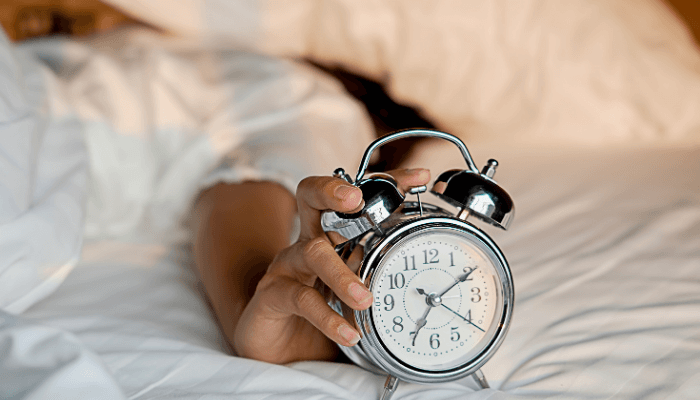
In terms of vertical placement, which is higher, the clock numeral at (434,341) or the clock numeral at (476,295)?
the clock numeral at (476,295)

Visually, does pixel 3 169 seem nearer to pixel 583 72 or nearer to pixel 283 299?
pixel 283 299

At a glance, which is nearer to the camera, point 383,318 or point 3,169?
point 383,318

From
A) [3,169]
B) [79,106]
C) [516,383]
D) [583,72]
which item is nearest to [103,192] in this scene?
[79,106]

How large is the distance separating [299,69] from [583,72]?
68 cm

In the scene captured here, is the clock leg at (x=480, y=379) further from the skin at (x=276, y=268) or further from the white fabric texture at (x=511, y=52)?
the white fabric texture at (x=511, y=52)

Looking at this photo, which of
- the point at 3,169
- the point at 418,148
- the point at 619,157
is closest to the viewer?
the point at 3,169

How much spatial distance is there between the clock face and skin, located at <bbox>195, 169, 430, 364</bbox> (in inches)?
2.1

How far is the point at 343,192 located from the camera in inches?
23.8

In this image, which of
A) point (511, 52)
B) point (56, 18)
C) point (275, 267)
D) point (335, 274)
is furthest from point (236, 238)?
point (56, 18)

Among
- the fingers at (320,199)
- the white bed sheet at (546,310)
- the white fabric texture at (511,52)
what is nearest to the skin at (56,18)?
the white fabric texture at (511,52)

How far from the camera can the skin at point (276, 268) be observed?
0.62 m

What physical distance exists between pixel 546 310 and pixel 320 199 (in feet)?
1.31

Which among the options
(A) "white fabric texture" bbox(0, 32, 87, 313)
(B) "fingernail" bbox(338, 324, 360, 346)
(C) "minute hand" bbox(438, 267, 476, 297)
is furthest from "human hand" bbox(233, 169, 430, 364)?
(A) "white fabric texture" bbox(0, 32, 87, 313)

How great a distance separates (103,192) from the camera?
3.58ft
